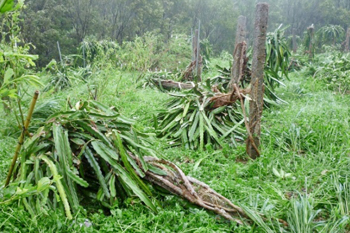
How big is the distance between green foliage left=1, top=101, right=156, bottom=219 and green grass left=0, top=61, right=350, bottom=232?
0.12 meters

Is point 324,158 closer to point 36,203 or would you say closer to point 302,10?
point 36,203

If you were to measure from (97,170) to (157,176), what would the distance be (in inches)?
17.6

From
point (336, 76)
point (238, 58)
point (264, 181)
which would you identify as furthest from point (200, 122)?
point (336, 76)

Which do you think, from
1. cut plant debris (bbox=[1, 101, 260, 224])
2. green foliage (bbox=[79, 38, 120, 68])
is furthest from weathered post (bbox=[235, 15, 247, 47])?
cut plant debris (bbox=[1, 101, 260, 224])

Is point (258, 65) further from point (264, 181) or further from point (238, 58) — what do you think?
point (238, 58)

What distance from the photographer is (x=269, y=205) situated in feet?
7.64

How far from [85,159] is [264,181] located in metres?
1.61

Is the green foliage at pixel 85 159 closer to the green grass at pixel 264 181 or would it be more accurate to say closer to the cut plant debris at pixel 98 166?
the cut plant debris at pixel 98 166

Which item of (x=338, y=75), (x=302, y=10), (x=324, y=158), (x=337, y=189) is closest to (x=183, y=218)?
(x=337, y=189)

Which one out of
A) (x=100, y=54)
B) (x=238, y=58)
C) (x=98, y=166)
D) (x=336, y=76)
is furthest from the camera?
(x=336, y=76)

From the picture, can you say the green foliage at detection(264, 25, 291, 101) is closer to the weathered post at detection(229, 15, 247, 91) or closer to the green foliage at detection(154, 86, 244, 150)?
the weathered post at detection(229, 15, 247, 91)

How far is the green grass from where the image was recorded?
6.57ft

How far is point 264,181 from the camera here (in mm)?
2926

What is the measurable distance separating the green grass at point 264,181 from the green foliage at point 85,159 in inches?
4.8
